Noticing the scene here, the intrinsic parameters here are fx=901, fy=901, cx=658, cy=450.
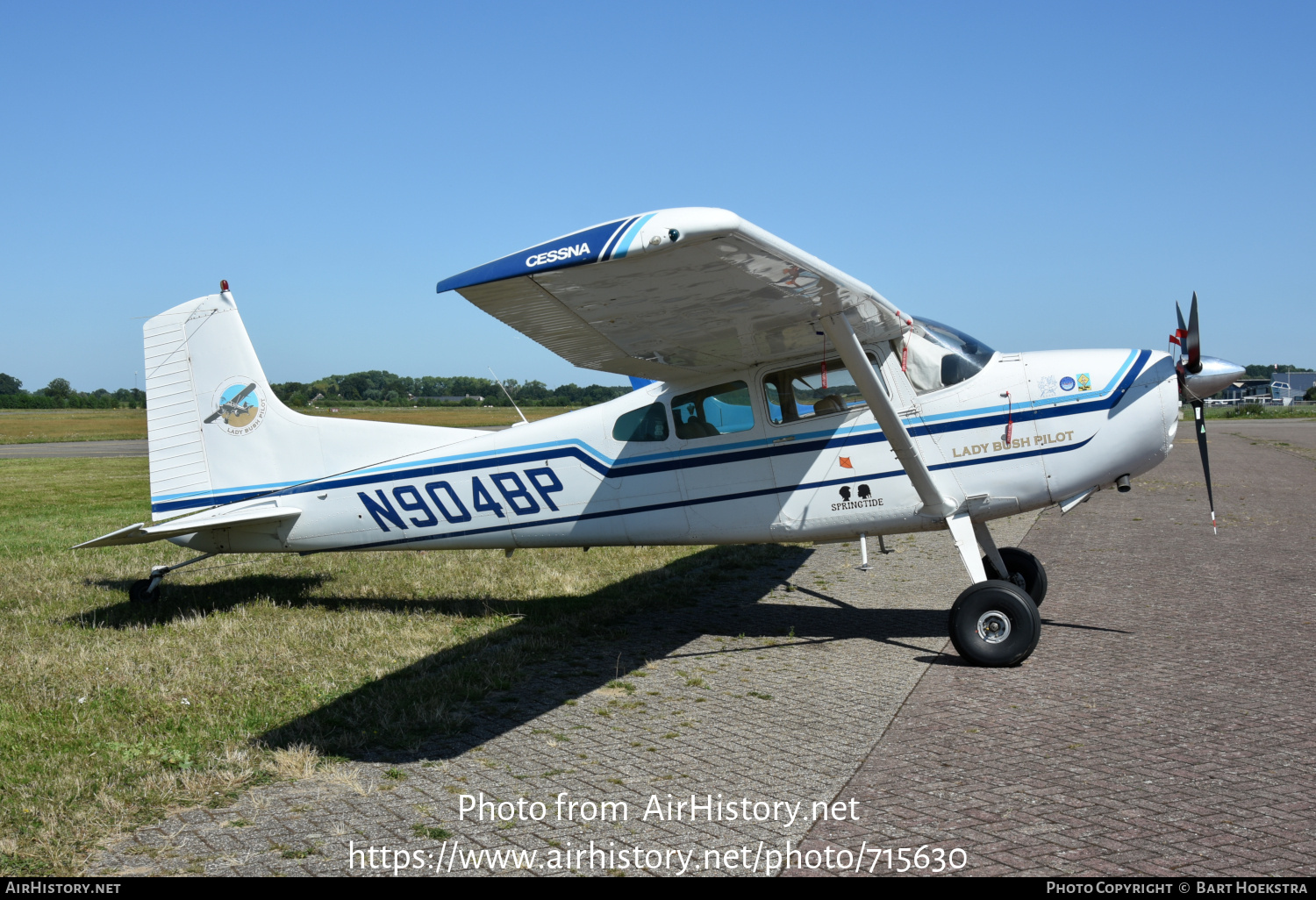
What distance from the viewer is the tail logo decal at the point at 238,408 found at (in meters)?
8.53

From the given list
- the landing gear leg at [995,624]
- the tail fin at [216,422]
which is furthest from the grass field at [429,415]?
the landing gear leg at [995,624]

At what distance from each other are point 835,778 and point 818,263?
9.45 feet

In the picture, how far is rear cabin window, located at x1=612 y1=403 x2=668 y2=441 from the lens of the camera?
751cm

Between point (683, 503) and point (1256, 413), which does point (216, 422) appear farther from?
point (1256, 413)

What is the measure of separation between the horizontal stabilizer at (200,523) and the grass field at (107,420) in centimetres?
2508

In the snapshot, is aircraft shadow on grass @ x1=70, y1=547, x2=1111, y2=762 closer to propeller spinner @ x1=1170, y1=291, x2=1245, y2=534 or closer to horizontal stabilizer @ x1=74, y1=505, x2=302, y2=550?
horizontal stabilizer @ x1=74, y1=505, x2=302, y2=550

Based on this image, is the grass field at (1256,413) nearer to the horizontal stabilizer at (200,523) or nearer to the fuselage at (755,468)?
the fuselage at (755,468)

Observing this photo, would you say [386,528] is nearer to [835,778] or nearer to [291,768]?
[291,768]

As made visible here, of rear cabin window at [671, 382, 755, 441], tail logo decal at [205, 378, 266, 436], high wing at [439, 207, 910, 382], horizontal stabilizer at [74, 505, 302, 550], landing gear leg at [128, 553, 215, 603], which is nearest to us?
high wing at [439, 207, 910, 382]

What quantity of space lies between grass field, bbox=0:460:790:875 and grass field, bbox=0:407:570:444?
74.5 ft

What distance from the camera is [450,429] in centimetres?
824

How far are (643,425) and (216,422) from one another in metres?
4.22

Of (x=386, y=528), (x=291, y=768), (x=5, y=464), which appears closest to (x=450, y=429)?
(x=386, y=528)

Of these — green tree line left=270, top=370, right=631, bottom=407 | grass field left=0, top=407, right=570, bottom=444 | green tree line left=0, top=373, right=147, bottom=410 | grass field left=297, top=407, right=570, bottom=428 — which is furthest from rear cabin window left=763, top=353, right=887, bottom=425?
green tree line left=0, top=373, right=147, bottom=410
